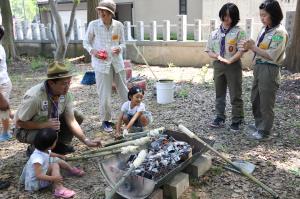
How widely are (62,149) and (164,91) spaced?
113 inches

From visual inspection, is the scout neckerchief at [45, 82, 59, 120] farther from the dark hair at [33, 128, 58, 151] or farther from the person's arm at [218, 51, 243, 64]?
the person's arm at [218, 51, 243, 64]

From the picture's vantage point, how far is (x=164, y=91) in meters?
6.58

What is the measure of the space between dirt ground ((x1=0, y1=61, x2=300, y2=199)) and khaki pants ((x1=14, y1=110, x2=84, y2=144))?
354 millimetres

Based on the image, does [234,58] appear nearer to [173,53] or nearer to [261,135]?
[261,135]

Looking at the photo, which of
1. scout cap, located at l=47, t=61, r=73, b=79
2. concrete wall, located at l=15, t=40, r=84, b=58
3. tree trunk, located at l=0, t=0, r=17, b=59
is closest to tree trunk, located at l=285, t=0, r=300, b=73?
scout cap, located at l=47, t=61, r=73, b=79

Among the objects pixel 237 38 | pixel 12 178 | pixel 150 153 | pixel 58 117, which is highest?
pixel 237 38

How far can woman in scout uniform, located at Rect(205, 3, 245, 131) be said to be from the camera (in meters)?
4.57

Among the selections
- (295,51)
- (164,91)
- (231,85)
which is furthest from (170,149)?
(295,51)

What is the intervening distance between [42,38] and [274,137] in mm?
14350

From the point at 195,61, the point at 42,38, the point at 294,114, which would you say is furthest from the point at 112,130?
the point at 42,38

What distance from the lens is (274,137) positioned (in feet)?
15.3

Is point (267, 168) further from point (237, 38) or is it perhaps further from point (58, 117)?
point (58, 117)

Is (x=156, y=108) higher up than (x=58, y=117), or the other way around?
(x=58, y=117)

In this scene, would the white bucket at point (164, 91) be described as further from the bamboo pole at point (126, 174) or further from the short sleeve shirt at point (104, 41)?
the bamboo pole at point (126, 174)
